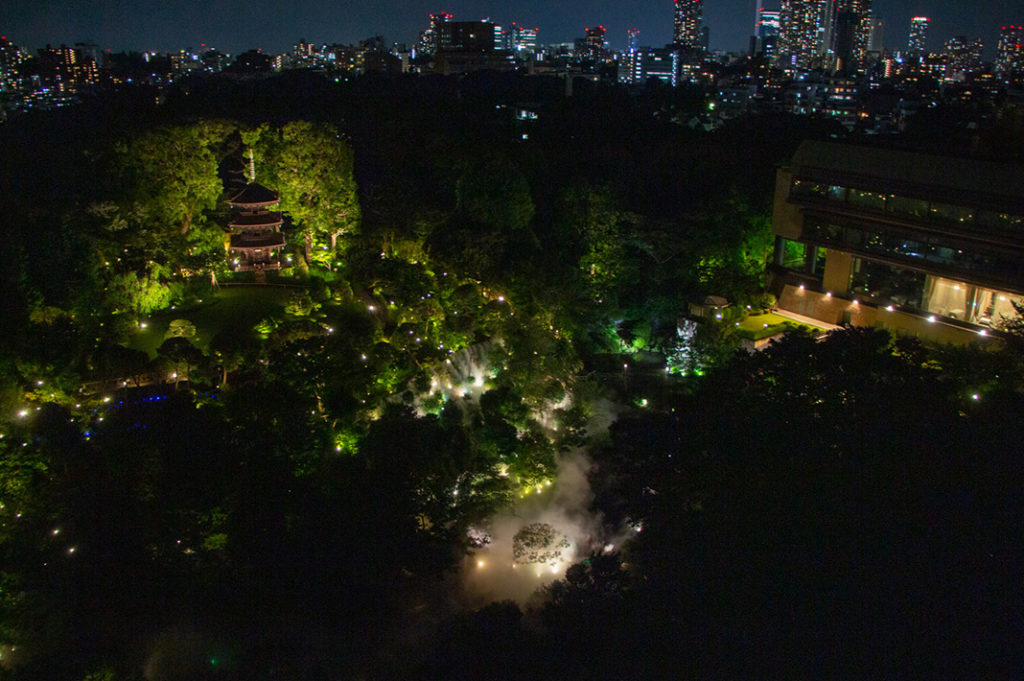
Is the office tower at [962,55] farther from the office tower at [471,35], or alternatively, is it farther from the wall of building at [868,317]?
the wall of building at [868,317]

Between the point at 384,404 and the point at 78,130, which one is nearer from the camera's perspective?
the point at 384,404

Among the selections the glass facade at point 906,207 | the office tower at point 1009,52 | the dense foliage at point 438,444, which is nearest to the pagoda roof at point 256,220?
the dense foliage at point 438,444

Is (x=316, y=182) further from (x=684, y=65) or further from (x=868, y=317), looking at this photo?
(x=684, y=65)

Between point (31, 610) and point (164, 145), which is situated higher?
point (164, 145)

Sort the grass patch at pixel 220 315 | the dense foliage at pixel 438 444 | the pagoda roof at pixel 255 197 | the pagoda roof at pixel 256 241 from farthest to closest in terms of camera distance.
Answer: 1. the pagoda roof at pixel 255 197
2. the pagoda roof at pixel 256 241
3. the grass patch at pixel 220 315
4. the dense foliage at pixel 438 444

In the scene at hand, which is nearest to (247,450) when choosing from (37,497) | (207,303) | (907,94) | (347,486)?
(347,486)

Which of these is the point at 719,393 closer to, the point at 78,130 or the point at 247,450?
the point at 247,450
